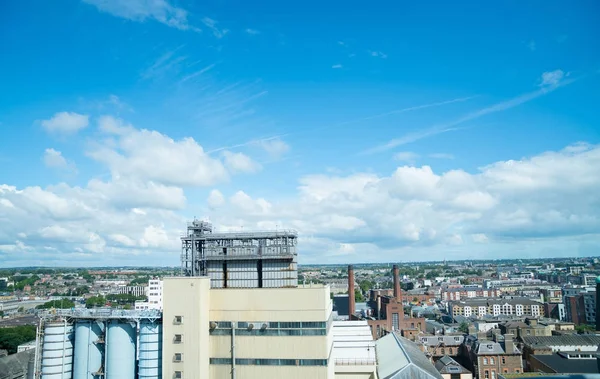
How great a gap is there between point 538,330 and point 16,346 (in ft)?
367

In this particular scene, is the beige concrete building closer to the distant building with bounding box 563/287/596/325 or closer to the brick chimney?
the brick chimney

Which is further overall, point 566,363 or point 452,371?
point 452,371

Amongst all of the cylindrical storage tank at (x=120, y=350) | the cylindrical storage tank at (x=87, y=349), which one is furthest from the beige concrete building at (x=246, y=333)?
the cylindrical storage tank at (x=87, y=349)

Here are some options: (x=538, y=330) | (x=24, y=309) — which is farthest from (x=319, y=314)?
(x=24, y=309)

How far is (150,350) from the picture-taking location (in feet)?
113

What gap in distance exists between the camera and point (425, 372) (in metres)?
47.6

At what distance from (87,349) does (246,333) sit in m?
13.6

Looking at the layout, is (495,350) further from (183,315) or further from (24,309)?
(24,309)

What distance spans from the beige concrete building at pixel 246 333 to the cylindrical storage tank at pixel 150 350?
2.92ft

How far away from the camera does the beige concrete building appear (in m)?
34.0

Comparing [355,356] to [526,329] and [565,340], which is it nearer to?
[565,340]

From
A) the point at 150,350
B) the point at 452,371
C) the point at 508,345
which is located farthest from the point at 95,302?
the point at 150,350

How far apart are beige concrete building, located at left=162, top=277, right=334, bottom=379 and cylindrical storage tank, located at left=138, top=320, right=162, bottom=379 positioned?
0.89 metres

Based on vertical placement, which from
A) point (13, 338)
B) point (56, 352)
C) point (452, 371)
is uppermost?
point (56, 352)
